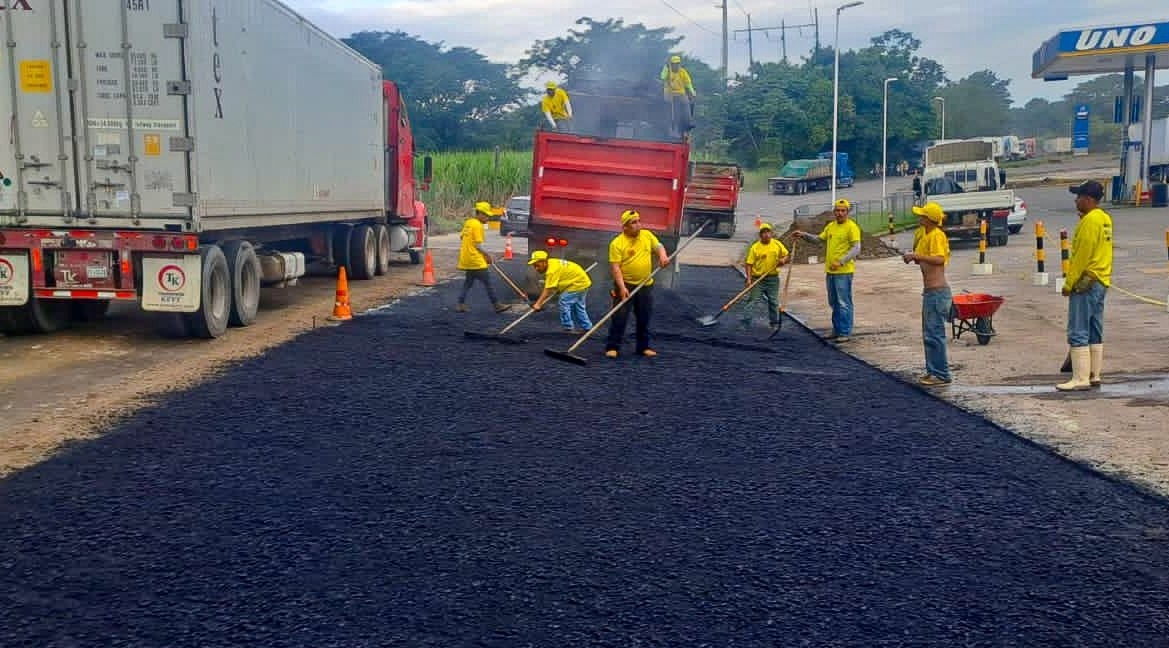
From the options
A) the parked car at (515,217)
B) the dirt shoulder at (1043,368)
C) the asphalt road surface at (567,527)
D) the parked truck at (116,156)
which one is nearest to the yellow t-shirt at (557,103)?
the dirt shoulder at (1043,368)

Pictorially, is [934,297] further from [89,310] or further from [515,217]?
[515,217]

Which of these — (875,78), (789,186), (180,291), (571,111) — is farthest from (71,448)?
(875,78)

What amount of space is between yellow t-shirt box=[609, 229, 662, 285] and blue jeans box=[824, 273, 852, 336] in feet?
9.42

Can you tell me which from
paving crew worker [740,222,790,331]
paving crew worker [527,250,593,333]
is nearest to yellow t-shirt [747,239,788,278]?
paving crew worker [740,222,790,331]

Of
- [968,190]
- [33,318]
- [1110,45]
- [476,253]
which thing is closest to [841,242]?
[476,253]

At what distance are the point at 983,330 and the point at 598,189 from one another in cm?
548

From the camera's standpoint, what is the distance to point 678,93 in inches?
659

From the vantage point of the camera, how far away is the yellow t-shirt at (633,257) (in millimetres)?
10820

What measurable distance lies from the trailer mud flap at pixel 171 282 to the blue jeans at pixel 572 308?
3828 millimetres

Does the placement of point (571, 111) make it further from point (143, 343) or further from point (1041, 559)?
point (1041, 559)

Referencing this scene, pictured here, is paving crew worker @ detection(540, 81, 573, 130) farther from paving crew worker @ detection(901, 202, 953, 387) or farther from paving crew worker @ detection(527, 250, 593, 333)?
paving crew worker @ detection(901, 202, 953, 387)

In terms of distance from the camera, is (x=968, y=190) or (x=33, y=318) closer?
(x=33, y=318)

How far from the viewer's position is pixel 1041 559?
4988mm

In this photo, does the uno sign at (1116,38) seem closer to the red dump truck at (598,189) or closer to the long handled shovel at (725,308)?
the red dump truck at (598,189)
